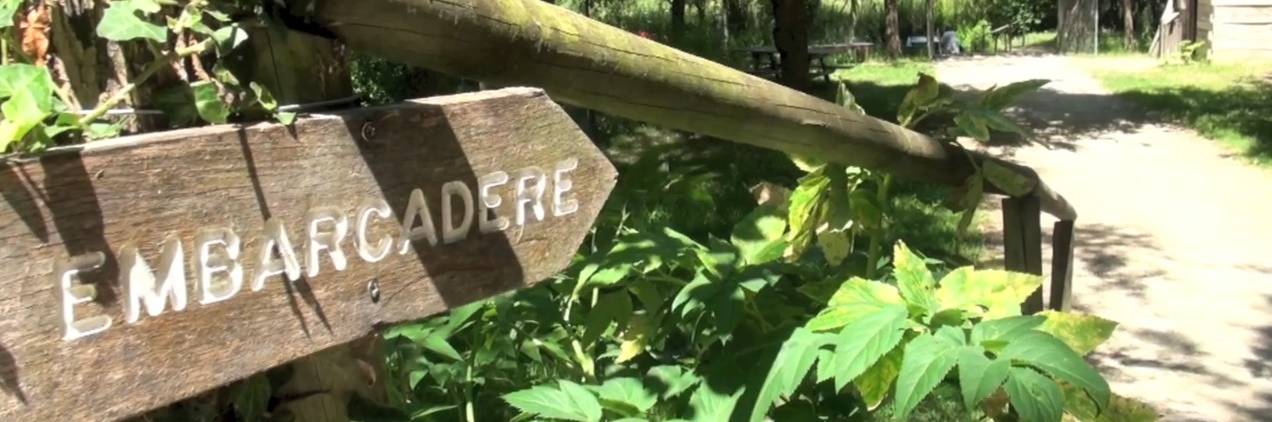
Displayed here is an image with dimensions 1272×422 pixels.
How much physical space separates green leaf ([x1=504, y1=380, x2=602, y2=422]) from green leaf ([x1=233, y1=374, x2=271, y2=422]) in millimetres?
666

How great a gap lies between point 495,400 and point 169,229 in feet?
5.60

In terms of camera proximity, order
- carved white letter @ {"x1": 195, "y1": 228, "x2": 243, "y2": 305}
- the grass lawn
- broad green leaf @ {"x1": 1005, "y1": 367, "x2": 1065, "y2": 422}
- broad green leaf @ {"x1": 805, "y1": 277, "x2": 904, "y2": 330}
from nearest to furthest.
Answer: carved white letter @ {"x1": 195, "y1": 228, "x2": 243, "y2": 305}
broad green leaf @ {"x1": 1005, "y1": 367, "x2": 1065, "y2": 422}
broad green leaf @ {"x1": 805, "y1": 277, "x2": 904, "y2": 330}
the grass lawn

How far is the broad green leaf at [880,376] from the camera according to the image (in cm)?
219

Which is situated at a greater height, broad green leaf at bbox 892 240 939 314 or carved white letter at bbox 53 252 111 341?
carved white letter at bbox 53 252 111 341

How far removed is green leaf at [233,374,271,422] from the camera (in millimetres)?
1623

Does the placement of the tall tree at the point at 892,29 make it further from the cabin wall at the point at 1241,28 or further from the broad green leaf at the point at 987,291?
the broad green leaf at the point at 987,291

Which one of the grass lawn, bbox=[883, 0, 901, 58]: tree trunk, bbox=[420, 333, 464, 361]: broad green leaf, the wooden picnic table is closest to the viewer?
bbox=[420, 333, 464, 361]: broad green leaf

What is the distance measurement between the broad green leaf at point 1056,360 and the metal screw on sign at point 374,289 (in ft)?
3.50

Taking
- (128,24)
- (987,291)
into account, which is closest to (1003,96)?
(987,291)

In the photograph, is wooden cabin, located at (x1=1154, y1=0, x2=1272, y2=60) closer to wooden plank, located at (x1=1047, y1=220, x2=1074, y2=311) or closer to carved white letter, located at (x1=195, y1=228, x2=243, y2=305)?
wooden plank, located at (x1=1047, y1=220, x2=1074, y2=311)

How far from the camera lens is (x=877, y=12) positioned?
103 ft

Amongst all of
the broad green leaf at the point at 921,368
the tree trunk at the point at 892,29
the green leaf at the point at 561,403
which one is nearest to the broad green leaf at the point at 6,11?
the green leaf at the point at 561,403

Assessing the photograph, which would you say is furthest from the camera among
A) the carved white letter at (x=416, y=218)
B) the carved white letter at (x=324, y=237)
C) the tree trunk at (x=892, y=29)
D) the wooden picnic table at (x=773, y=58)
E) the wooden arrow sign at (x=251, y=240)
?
the tree trunk at (x=892, y=29)

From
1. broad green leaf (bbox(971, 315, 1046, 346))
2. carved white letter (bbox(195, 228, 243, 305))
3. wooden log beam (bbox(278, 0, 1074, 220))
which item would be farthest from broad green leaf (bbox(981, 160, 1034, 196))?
carved white letter (bbox(195, 228, 243, 305))
